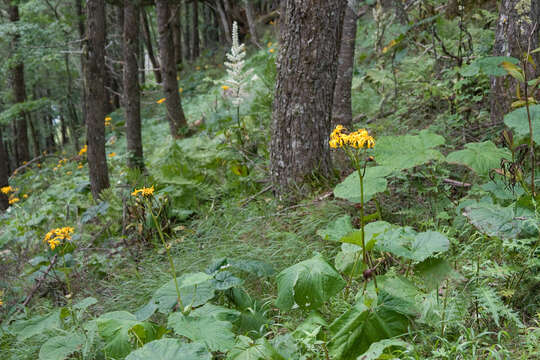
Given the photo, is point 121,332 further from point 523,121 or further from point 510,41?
point 510,41

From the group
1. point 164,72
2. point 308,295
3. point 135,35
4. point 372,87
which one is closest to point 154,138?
point 164,72

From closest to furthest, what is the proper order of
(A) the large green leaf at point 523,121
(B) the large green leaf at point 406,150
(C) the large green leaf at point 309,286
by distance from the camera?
(C) the large green leaf at point 309,286
(A) the large green leaf at point 523,121
(B) the large green leaf at point 406,150

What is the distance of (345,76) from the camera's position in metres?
4.54

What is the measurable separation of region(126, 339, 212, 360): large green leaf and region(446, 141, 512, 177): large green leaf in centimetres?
174

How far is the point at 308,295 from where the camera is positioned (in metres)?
1.77

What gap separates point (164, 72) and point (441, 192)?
20.7 ft

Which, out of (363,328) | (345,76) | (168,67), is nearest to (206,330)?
(363,328)

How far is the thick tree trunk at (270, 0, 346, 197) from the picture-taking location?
3.22 metres

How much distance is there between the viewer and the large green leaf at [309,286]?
176 cm

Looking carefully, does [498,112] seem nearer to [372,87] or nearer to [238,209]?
[238,209]

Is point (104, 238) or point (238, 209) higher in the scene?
point (238, 209)

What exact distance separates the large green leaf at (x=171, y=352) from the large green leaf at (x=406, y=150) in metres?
1.49

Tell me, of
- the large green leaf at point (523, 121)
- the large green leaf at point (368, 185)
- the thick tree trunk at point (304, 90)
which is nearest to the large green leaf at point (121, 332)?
the large green leaf at point (368, 185)

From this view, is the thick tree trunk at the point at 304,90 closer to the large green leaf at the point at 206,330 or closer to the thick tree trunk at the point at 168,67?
the large green leaf at the point at 206,330
